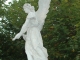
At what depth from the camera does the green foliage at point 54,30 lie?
10.9m

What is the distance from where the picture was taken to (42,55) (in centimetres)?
659

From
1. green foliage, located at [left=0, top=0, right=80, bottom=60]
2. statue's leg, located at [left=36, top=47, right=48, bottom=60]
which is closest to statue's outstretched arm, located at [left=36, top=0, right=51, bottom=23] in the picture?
statue's leg, located at [left=36, top=47, right=48, bottom=60]

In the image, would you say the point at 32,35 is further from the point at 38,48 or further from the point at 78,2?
the point at 78,2

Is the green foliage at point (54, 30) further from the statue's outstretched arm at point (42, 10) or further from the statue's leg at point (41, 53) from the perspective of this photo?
the statue's leg at point (41, 53)

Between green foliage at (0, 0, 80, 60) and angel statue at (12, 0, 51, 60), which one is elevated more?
angel statue at (12, 0, 51, 60)

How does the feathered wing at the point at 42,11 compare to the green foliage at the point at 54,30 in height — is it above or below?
above

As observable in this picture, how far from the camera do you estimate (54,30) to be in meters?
11.2

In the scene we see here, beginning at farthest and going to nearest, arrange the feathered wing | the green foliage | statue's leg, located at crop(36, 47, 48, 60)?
the green foliage
the feathered wing
statue's leg, located at crop(36, 47, 48, 60)

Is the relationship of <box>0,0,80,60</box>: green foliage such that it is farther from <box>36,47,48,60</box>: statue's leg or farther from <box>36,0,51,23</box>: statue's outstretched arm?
<box>36,47,48,60</box>: statue's leg

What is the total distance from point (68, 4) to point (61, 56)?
2.16 m

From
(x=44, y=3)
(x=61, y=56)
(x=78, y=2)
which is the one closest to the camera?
(x=44, y=3)

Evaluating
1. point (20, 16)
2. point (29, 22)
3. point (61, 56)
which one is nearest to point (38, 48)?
point (29, 22)

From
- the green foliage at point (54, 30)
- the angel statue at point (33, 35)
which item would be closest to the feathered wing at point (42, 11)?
the angel statue at point (33, 35)

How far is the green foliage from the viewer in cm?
1088
